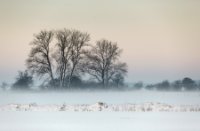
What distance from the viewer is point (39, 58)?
10000 millimetres

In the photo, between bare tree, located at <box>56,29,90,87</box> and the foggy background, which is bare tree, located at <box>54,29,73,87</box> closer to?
bare tree, located at <box>56,29,90,87</box>

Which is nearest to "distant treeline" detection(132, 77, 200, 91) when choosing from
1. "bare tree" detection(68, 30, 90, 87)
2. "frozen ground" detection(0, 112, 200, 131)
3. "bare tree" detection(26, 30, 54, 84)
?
"frozen ground" detection(0, 112, 200, 131)

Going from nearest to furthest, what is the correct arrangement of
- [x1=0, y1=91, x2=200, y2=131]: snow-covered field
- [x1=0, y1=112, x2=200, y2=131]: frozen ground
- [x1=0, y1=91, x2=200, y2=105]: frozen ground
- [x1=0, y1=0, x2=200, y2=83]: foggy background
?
[x1=0, y1=112, x2=200, y2=131]: frozen ground
[x1=0, y1=91, x2=200, y2=131]: snow-covered field
[x1=0, y1=91, x2=200, y2=105]: frozen ground
[x1=0, y1=0, x2=200, y2=83]: foggy background

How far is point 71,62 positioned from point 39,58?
0.53 meters

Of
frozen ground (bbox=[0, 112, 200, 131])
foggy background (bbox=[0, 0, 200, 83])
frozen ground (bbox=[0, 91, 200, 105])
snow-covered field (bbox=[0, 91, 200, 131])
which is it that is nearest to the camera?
frozen ground (bbox=[0, 112, 200, 131])

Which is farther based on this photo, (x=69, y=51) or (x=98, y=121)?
(x=69, y=51)

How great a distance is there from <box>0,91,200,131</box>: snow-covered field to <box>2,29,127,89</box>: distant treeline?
20 cm

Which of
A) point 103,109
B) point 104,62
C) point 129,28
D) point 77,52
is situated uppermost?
point 129,28

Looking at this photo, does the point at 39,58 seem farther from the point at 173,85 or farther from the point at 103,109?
the point at 173,85

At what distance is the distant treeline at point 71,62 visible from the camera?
9.98 meters

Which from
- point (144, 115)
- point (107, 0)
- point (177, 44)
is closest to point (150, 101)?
point (144, 115)

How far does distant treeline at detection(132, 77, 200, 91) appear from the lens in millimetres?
10000

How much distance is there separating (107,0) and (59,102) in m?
1.87

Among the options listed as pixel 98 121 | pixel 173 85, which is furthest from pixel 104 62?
pixel 173 85
